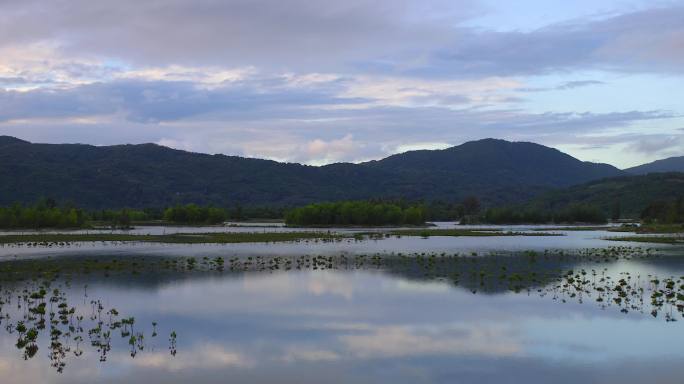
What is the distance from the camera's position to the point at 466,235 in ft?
330

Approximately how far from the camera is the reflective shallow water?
2050 cm

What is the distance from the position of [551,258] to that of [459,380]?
3957 cm

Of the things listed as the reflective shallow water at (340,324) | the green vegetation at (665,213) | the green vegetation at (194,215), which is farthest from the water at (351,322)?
the green vegetation at (194,215)

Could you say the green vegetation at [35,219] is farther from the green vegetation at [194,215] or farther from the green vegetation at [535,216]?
the green vegetation at [535,216]

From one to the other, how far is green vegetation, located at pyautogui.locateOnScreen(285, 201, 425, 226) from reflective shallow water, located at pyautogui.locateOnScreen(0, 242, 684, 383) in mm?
106349

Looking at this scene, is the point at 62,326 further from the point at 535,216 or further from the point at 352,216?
the point at 535,216

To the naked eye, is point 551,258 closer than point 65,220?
Yes

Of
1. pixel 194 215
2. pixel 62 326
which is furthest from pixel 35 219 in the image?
pixel 62 326

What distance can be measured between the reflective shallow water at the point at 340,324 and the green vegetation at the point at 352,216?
106349 mm

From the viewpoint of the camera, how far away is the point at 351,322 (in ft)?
93.6

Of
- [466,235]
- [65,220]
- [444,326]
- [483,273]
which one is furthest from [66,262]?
[65,220]

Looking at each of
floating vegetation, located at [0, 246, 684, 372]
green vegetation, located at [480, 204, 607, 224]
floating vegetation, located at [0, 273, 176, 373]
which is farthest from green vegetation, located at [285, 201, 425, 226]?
floating vegetation, located at [0, 273, 176, 373]

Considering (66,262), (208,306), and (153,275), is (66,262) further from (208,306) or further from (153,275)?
(208,306)

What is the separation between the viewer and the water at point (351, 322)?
20469 millimetres
